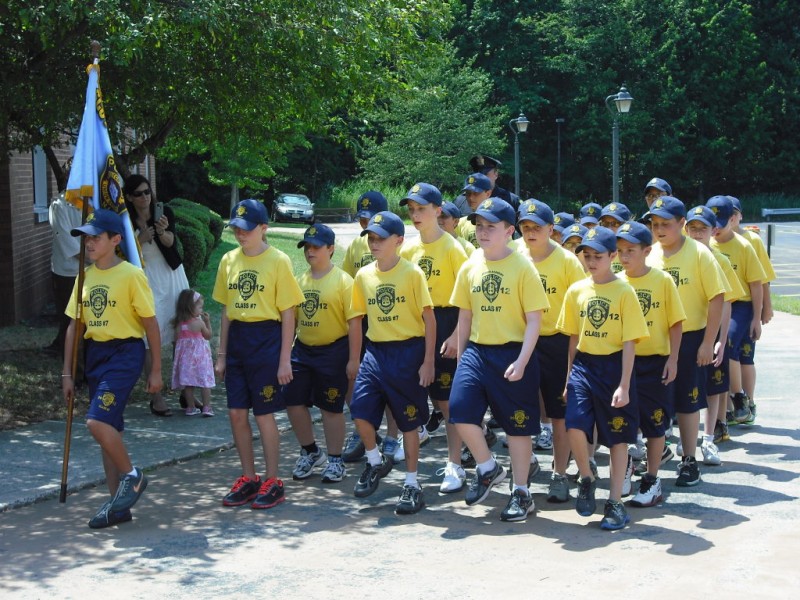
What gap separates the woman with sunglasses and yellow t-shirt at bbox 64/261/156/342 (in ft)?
10.3

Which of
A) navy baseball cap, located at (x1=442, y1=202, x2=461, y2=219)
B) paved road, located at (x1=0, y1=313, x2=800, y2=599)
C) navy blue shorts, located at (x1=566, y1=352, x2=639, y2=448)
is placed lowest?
paved road, located at (x1=0, y1=313, x2=800, y2=599)

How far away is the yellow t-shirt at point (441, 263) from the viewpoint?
7.74m

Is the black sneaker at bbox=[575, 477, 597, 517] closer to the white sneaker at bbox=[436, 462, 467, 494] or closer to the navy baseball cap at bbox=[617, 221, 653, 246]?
the white sneaker at bbox=[436, 462, 467, 494]

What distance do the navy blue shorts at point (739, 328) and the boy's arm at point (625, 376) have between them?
254 centimetres

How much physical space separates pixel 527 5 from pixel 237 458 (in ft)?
186

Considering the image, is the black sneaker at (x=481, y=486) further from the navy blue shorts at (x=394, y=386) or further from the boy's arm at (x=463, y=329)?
the boy's arm at (x=463, y=329)

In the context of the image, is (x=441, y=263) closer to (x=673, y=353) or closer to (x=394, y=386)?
(x=394, y=386)

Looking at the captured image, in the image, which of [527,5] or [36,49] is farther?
[527,5]

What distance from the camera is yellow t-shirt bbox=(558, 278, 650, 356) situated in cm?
641

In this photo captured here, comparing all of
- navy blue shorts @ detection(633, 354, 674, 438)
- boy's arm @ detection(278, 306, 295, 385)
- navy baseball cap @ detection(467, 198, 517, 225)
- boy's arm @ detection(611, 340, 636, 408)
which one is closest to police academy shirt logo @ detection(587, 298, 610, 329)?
boy's arm @ detection(611, 340, 636, 408)

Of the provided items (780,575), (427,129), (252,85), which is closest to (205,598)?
(780,575)

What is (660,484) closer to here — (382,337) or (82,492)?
(382,337)

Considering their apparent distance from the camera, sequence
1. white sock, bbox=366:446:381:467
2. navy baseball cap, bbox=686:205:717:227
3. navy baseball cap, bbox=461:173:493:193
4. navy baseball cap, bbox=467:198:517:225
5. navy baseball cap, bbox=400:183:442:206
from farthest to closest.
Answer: navy baseball cap, bbox=461:173:493:193 < navy baseball cap, bbox=686:205:717:227 < navy baseball cap, bbox=400:183:442:206 < white sock, bbox=366:446:381:467 < navy baseball cap, bbox=467:198:517:225

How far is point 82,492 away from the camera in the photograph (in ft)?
23.6
